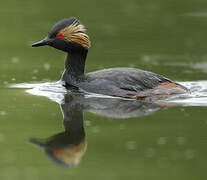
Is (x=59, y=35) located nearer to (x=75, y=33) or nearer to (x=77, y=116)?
(x=75, y=33)

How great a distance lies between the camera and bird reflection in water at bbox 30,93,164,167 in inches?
373

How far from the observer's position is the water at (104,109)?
9.00 meters

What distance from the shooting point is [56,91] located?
13625mm

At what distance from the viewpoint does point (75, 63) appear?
14.0 m

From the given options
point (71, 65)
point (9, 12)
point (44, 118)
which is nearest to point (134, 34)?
point (9, 12)

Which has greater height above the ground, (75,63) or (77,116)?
(75,63)

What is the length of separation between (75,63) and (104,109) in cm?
216

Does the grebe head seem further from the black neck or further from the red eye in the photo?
the black neck

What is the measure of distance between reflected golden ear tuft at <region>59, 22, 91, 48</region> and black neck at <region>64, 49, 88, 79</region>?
274mm

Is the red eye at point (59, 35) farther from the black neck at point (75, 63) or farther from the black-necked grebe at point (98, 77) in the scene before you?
the black neck at point (75, 63)

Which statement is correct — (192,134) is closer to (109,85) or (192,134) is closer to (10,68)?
(109,85)

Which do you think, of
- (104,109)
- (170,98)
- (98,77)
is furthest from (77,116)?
(170,98)

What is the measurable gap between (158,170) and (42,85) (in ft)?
18.9

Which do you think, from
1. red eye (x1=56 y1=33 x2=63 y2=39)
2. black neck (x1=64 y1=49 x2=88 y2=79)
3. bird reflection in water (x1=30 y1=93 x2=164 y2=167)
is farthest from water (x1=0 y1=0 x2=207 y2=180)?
red eye (x1=56 y1=33 x2=63 y2=39)
